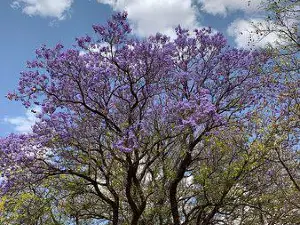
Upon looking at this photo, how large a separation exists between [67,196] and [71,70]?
465cm

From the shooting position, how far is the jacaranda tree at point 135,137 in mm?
13344

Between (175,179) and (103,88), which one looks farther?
(175,179)

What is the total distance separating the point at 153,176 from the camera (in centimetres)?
1493

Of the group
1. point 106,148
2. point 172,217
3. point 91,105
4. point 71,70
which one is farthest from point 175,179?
point 71,70

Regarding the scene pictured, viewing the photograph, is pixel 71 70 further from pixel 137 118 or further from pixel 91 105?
pixel 137 118

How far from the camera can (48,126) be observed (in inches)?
536

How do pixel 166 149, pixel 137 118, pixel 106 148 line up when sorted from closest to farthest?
1. pixel 106 148
2. pixel 137 118
3. pixel 166 149

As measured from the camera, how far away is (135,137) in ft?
42.2

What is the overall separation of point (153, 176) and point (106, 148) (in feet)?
8.00

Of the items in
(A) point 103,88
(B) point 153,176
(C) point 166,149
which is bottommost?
(B) point 153,176

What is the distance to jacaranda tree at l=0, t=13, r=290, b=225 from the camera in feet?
43.8

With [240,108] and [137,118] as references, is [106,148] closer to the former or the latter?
[137,118]

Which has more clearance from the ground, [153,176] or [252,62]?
[252,62]

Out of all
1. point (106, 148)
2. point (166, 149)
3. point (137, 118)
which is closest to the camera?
point (106, 148)
